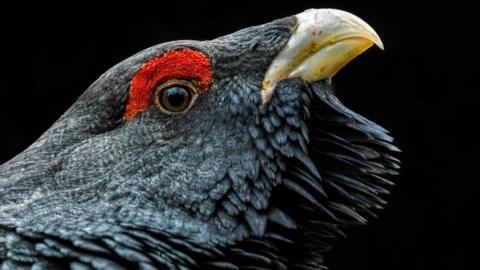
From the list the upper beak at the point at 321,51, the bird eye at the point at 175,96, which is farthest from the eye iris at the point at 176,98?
the upper beak at the point at 321,51

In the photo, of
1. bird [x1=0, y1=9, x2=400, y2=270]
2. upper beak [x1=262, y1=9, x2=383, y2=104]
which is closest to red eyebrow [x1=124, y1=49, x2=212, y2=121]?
bird [x1=0, y1=9, x2=400, y2=270]

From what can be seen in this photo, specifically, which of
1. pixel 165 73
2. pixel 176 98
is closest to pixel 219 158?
pixel 176 98

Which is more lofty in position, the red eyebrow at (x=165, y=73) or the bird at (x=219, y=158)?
the red eyebrow at (x=165, y=73)

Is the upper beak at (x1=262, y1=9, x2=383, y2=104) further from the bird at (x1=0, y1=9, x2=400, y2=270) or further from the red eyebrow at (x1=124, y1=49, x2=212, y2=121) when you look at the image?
the red eyebrow at (x1=124, y1=49, x2=212, y2=121)

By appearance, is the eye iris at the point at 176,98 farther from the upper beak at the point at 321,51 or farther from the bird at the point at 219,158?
the upper beak at the point at 321,51

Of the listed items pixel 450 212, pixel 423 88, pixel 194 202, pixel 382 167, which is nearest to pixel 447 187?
pixel 450 212

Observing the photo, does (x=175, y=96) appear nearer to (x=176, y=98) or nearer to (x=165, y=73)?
(x=176, y=98)
